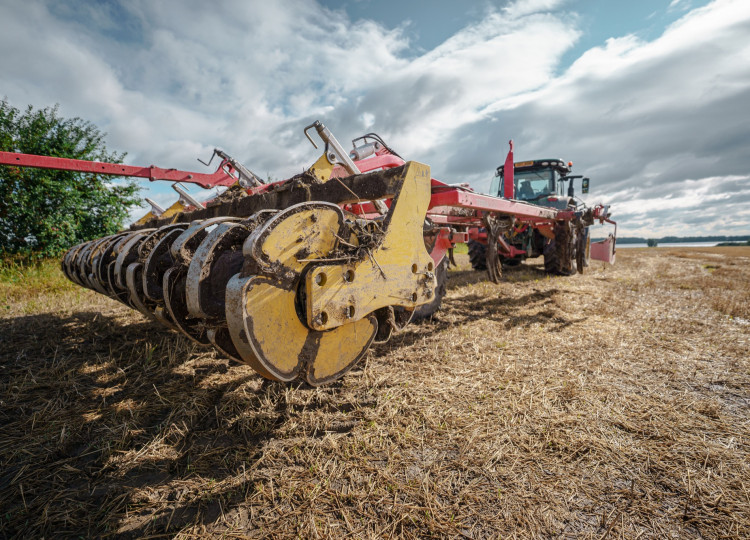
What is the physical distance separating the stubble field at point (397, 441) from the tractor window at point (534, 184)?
601 cm

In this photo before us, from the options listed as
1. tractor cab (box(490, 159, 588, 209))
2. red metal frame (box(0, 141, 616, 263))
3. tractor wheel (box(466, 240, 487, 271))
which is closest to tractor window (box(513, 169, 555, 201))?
tractor cab (box(490, 159, 588, 209))

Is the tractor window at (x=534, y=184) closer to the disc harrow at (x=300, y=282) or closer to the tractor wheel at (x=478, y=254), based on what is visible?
the tractor wheel at (x=478, y=254)

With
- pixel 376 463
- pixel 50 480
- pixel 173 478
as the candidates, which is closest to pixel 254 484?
pixel 173 478

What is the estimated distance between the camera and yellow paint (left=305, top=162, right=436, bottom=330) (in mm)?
1656

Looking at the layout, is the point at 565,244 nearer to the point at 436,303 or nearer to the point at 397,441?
the point at 436,303

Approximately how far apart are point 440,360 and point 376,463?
1456 mm

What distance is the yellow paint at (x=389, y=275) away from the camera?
1.66 metres

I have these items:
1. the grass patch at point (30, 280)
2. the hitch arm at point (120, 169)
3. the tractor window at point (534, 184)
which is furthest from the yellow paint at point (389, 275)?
the tractor window at point (534, 184)

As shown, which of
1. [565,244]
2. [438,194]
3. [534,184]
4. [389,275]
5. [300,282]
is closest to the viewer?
[300,282]

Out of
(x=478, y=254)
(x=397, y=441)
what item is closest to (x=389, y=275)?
(x=397, y=441)

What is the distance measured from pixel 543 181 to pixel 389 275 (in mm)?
8727

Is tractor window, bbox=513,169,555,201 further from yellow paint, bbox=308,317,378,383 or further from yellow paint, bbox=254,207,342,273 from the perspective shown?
yellow paint, bbox=254,207,342,273

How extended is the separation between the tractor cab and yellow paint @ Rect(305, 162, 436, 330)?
7524mm

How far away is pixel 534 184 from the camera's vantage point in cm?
932
